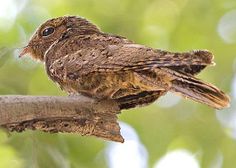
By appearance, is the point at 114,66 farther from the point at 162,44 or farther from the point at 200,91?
the point at 162,44

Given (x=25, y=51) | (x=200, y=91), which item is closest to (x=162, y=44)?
(x=25, y=51)

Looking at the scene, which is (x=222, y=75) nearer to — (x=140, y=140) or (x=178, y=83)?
(x=140, y=140)

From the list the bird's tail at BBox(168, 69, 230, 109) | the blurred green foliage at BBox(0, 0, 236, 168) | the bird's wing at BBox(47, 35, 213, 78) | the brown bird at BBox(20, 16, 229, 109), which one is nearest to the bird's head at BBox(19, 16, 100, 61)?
the brown bird at BBox(20, 16, 229, 109)

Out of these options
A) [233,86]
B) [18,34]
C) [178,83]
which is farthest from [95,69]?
[233,86]

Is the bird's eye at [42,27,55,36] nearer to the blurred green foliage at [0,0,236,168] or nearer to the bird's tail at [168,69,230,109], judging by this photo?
the blurred green foliage at [0,0,236,168]

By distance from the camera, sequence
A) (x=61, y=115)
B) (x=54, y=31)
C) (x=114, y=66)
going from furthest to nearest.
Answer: (x=54, y=31) < (x=114, y=66) < (x=61, y=115)
